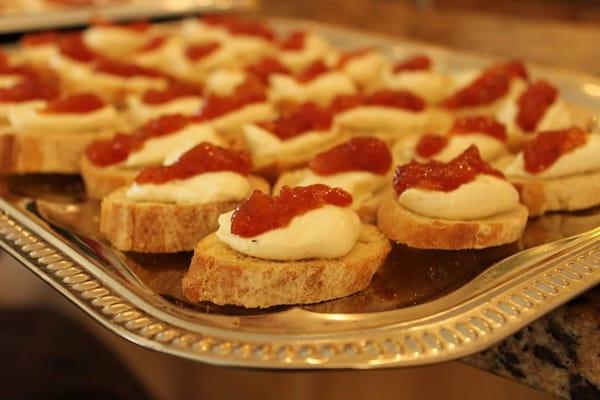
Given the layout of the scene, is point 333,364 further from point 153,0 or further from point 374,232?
Answer: point 153,0

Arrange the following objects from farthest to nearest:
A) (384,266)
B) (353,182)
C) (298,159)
A: (298,159)
(353,182)
(384,266)

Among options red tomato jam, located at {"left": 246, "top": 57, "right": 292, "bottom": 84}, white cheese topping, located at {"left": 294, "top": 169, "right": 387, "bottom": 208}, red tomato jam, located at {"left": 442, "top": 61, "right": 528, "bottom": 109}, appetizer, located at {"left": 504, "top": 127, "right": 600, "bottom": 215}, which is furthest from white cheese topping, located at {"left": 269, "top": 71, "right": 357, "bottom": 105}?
appetizer, located at {"left": 504, "top": 127, "right": 600, "bottom": 215}

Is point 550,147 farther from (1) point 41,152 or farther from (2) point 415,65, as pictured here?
(1) point 41,152

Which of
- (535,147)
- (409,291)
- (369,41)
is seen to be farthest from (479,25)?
(409,291)

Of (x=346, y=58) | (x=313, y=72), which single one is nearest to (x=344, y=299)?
(x=313, y=72)

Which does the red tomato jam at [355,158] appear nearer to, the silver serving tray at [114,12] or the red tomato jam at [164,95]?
the red tomato jam at [164,95]

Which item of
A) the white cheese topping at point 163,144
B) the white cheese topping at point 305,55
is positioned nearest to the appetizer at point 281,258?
the white cheese topping at point 163,144
